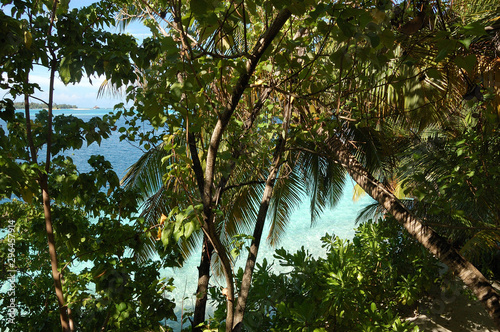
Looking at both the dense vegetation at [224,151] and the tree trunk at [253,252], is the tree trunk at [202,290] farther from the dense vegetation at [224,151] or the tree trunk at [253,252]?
the tree trunk at [253,252]

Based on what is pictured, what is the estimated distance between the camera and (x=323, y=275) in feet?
12.4

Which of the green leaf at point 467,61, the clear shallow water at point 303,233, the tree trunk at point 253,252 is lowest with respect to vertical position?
the green leaf at point 467,61

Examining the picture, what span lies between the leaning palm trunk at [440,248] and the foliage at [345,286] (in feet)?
2.00

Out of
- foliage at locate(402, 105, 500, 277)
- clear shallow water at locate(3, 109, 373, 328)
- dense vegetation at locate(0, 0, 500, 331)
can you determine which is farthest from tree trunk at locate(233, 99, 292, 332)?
clear shallow water at locate(3, 109, 373, 328)

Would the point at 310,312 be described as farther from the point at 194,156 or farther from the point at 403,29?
the point at 403,29

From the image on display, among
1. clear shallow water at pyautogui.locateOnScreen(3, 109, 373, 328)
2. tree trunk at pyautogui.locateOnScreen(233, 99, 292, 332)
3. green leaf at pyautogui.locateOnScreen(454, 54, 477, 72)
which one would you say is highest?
clear shallow water at pyautogui.locateOnScreen(3, 109, 373, 328)

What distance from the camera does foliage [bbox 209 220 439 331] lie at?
132 inches

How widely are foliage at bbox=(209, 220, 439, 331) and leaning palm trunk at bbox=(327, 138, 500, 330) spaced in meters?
0.61

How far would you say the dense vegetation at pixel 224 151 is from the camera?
158cm

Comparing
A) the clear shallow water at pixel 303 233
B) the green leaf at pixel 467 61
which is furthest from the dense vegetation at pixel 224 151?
the clear shallow water at pixel 303 233

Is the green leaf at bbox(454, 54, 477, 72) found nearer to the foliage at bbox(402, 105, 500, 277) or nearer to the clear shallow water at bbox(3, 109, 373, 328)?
the foliage at bbox(402, 105, 500, 277)

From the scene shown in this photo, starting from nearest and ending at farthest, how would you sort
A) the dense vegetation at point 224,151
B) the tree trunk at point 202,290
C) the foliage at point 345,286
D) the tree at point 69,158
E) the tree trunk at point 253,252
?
the dense vegetation at point 224,151 < the tree at point 69,158 < the tree trunk at point 253,252 < the tree trunk at point 202,290 < the foliage at point 345,286

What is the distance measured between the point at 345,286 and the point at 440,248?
86cm

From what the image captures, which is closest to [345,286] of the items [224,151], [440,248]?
[440,248]
